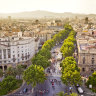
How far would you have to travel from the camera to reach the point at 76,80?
4253cm

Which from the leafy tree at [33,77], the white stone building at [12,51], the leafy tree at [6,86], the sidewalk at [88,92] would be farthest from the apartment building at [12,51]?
the sidewalk at [88,92]

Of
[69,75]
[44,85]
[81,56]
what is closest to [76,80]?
[69,75]

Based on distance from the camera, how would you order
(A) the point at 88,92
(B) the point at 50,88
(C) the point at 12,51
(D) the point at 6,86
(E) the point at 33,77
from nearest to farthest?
(D) the point at 6,86 → (E) the point at 33,77 → (A) the point at 88,92 → (B) the point at 50,88 → (C) the point at 12,51

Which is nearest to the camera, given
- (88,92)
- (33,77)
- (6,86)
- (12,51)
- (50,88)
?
(6,86)

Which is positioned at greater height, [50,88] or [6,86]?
[6,86]

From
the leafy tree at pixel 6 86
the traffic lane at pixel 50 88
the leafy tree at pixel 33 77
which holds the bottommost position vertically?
the traffic lane at pixel 50 88

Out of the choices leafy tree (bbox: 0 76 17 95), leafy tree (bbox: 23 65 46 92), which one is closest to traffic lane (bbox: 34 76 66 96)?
leafy tree (bbox: 23 65 46 92)

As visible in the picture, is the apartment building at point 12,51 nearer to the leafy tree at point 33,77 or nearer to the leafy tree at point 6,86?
the leafy tree at point 33,77

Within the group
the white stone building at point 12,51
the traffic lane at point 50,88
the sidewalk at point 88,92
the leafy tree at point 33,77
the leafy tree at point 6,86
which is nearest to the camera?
the leafy tree at point 6,86

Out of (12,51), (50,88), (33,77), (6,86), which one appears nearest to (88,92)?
(50,88)

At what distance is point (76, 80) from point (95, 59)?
1584 cm

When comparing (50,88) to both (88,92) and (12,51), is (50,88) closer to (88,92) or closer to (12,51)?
(88,92)

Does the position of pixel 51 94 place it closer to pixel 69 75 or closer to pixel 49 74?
pixel 69 75

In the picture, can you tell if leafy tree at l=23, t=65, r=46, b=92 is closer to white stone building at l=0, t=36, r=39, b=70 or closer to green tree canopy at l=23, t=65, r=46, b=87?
green tree canopy at l=23, t=65, r=46, b=87
